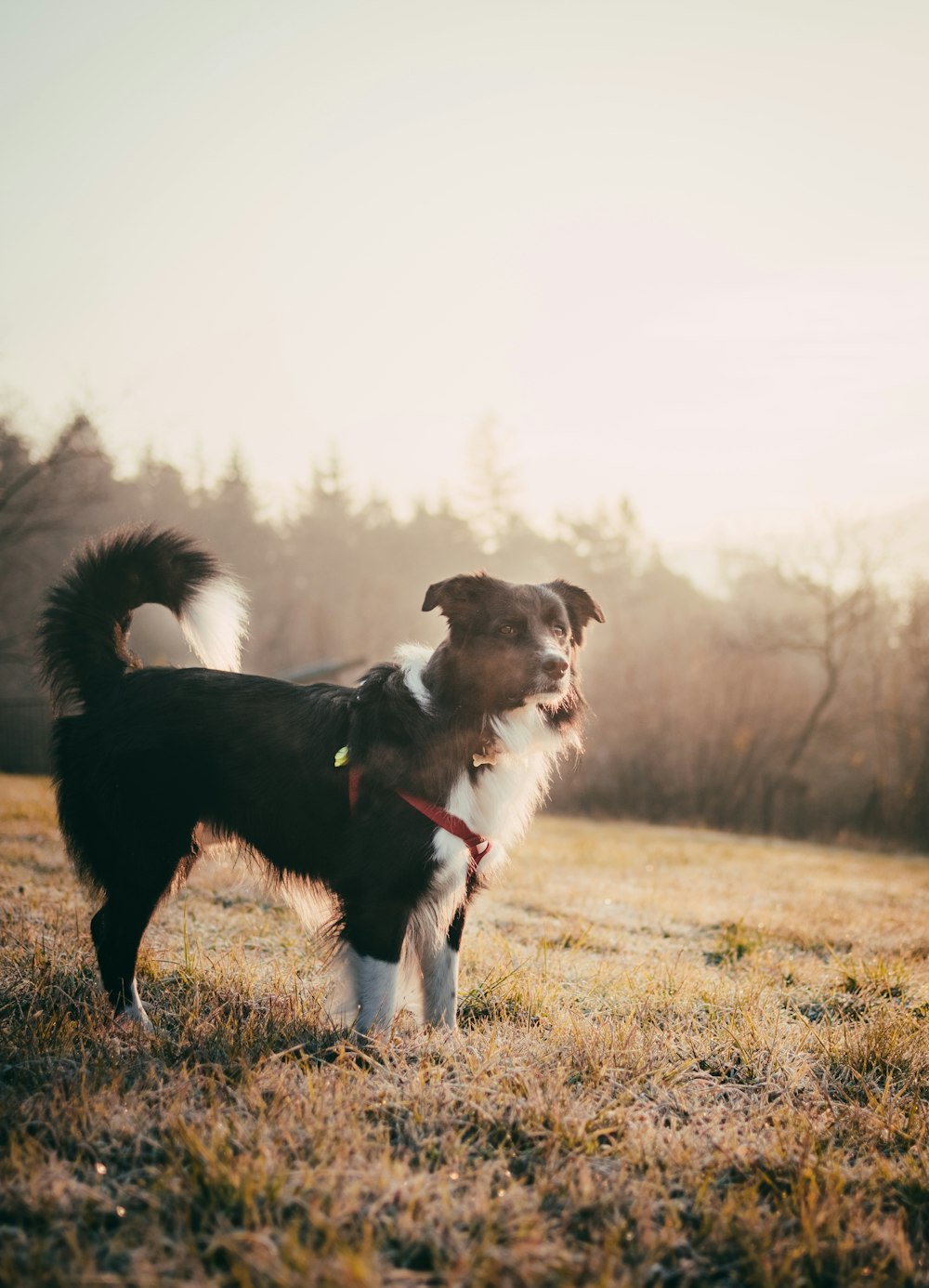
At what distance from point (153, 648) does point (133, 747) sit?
22.1m

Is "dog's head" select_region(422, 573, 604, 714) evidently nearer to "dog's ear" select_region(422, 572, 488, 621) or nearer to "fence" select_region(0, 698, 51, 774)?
"dog's ear" select_region(422, 572, 488, 621)

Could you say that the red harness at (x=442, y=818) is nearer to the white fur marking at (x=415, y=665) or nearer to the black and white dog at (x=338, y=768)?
the black and white dog at (x=338, y=768)

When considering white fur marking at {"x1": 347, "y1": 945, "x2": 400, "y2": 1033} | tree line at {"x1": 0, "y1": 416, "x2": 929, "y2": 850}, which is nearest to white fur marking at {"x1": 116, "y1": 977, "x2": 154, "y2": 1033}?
white fur marking at {"x1": 347, "y1": 945, "x2": 400, "y2": 1033}

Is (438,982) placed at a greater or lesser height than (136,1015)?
greater

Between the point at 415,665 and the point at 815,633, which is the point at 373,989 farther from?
the point at 815,633

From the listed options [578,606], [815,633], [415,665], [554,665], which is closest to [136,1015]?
[415,665]

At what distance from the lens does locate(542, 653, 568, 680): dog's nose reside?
3.37m

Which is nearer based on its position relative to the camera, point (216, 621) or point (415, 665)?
point (415, 665)

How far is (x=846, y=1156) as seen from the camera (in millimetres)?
2428

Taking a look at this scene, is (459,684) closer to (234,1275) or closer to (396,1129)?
(396,1129)

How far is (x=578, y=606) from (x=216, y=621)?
178cm

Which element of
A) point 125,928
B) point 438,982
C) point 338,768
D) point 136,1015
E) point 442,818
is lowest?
point 136,1015

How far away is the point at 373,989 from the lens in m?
3.11

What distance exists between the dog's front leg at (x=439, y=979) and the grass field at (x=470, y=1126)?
16 centimetres
